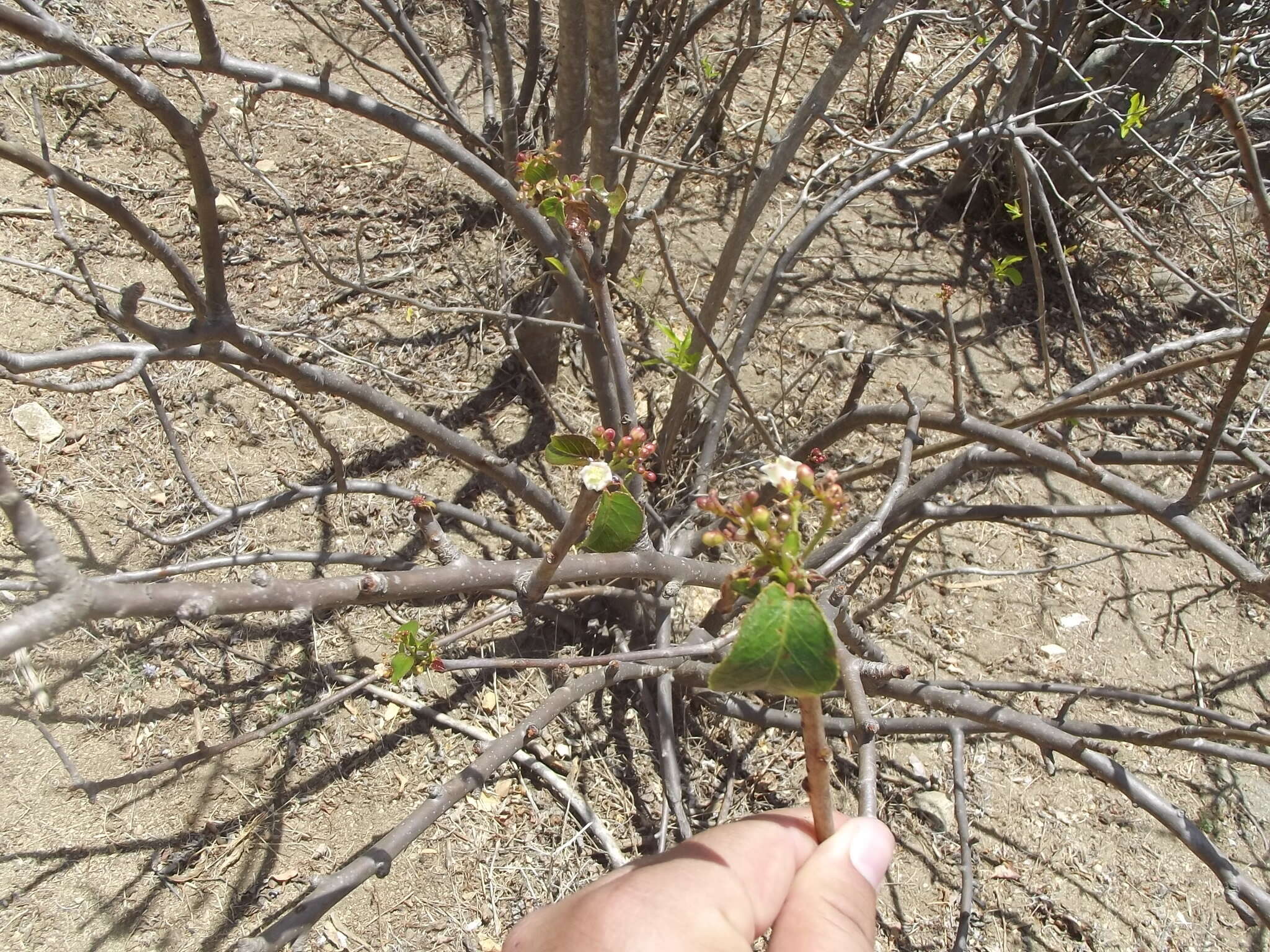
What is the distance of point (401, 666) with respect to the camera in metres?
1.39

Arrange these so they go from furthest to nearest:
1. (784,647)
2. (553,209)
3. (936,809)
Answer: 1. (936,809)
2. (553,209)
3. (784,647)

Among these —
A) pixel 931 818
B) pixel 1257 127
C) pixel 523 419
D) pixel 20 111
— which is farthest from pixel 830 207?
Result: pixel 1257 127

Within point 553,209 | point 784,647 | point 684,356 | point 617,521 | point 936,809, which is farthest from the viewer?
point 936,809

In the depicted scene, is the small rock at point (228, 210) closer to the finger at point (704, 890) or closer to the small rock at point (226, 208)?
the small rock at point (226, 208)

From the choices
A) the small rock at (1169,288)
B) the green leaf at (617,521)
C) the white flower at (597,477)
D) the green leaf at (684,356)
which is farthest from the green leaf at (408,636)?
the small rock at (1169,288)

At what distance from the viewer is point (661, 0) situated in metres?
3.13

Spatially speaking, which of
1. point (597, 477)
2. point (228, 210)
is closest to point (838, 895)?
point (597, 477)

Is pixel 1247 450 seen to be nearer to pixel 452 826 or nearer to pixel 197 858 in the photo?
pixel 452 826

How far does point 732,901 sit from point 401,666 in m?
0.65

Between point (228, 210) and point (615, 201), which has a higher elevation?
point (228, 210)

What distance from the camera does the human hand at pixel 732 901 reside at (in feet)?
3.60

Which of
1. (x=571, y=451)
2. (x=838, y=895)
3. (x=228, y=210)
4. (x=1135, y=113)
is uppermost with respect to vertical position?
(x=1135, y=113)

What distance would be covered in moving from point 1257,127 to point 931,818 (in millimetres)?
3820

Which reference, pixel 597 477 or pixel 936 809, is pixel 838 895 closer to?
pixel 597 477
